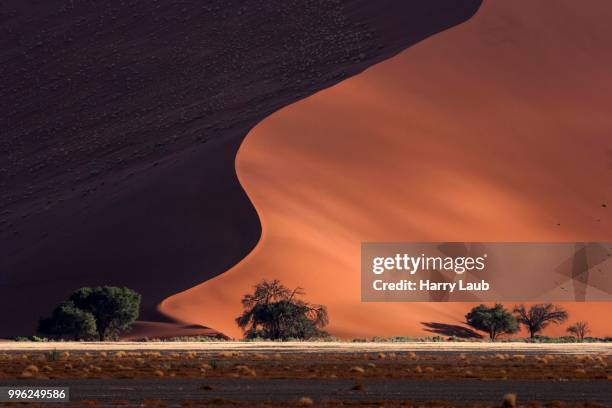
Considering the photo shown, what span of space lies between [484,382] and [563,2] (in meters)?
66.2

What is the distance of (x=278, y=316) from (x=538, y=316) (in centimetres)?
1387

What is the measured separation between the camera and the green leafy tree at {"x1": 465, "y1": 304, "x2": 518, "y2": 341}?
59.2 m

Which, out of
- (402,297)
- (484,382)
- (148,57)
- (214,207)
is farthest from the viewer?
(148,57)

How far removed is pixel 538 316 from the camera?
6228 centimetres

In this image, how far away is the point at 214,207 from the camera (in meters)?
65.9

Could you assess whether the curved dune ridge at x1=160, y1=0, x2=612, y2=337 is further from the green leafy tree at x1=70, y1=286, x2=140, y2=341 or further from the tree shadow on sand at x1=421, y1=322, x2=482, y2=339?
the green leafy tree at x1=70, y1=286, x2=140, y2=341

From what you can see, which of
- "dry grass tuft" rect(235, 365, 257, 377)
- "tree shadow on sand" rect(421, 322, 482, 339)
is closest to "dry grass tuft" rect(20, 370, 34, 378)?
"dry grass tuft" rect(235, 365, 257, 377)

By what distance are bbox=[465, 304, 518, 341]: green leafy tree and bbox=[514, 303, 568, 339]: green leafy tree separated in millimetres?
1655

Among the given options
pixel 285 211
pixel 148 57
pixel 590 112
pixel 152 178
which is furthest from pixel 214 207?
pixel 148 57

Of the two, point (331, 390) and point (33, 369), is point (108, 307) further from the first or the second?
point (331, 390)

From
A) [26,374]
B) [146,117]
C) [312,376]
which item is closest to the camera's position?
[26,374]

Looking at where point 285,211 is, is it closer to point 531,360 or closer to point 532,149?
point 532,149

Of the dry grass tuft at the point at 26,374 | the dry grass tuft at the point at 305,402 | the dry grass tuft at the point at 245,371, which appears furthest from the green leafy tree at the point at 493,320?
the dry grass tuft at the point at 305,402

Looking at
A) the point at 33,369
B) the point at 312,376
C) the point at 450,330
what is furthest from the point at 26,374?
the point at 450,330
